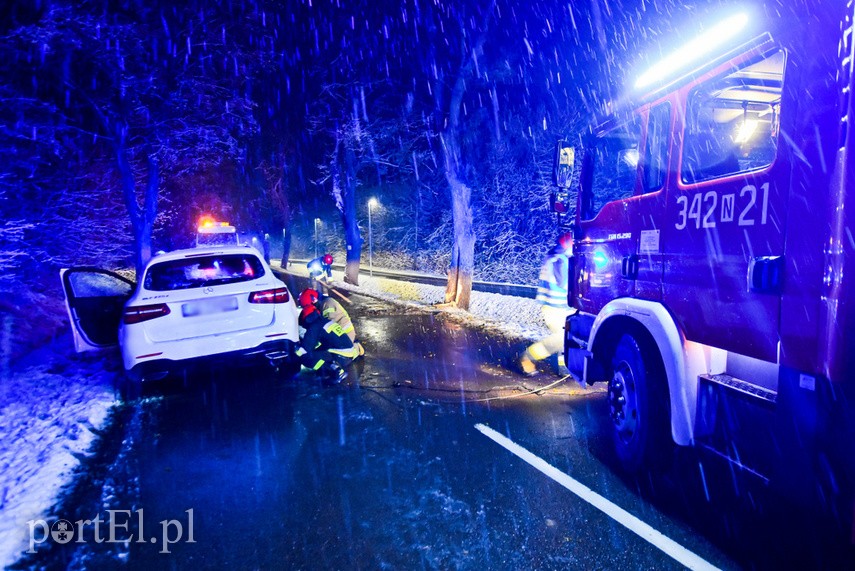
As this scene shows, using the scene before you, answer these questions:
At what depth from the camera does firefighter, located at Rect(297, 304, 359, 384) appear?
6.30 metres

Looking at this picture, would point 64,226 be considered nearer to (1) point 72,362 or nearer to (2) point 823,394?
(1) point 72,362

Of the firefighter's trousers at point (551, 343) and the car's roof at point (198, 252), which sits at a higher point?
the car's roof at point (198, 252)

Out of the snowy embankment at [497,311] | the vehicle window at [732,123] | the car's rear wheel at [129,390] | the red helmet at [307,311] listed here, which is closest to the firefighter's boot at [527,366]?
the snowy embankment at [497,311]

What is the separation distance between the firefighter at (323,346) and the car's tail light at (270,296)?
42cm

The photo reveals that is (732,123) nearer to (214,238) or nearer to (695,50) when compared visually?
(695,50)

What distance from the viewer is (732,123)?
11.0ft

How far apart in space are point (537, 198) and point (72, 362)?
15918mm

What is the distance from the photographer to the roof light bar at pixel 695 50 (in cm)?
290

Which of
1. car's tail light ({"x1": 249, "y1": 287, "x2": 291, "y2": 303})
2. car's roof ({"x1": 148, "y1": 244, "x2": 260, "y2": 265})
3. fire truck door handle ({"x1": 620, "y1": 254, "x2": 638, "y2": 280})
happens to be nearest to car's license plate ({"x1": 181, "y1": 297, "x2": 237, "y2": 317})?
car's tail light ({"x1": 249, "y1": 287, "x2": 291, "y2": 303})

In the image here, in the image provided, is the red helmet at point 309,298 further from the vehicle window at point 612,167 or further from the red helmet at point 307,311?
the vehicle window at point 612,167

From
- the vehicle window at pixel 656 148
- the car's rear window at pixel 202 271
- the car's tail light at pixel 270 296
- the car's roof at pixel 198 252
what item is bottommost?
the car's tail light at pixel 270 296

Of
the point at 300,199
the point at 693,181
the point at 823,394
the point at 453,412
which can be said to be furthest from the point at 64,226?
the point at 300,199

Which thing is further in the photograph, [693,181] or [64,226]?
[64,226]

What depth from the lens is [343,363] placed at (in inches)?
264
